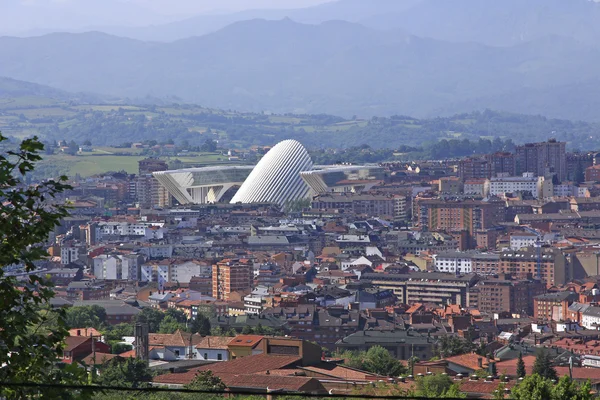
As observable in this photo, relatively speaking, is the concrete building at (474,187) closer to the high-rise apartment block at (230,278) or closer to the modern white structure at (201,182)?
the modern white structure at (201,182)

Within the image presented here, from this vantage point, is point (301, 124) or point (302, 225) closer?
point (302, 225)

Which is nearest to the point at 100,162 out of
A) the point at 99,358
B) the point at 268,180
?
the point at 268,180

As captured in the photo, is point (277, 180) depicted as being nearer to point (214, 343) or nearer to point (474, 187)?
point (474, 187)

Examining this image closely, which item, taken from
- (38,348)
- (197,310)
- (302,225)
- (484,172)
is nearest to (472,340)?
(197,310)

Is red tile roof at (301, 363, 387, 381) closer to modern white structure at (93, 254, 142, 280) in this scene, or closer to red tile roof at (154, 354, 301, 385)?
red tile roof at (154, 354, 301, 385)

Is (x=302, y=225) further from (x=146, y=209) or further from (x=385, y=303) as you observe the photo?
(x=385, y=303)
